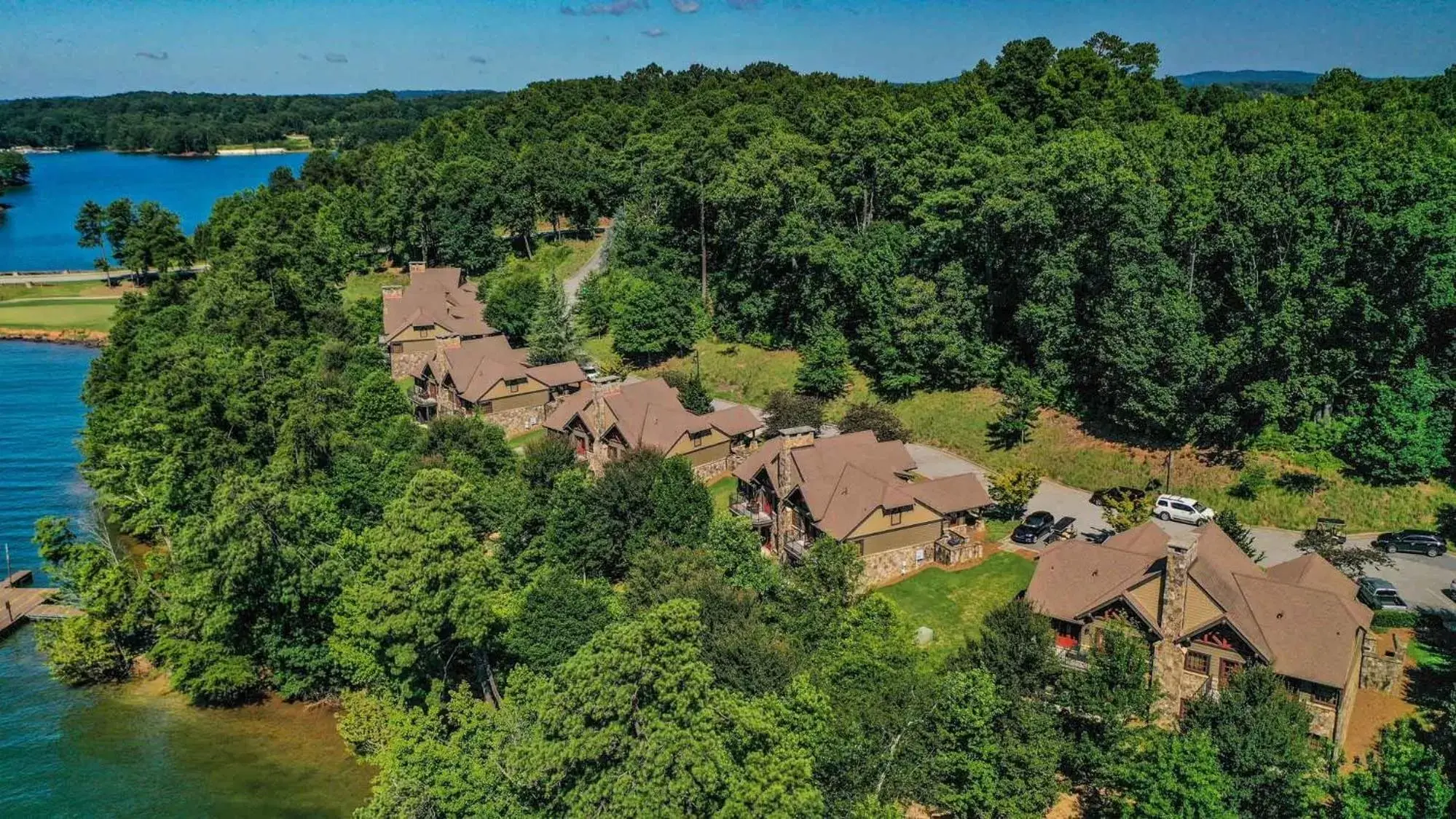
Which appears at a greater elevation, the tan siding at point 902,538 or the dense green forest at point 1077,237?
the dense green forest at point 1077,237

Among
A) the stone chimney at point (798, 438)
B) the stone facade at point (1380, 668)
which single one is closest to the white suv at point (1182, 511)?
the stone facade at point (1380, 668)

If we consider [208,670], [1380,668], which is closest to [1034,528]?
[1380,668]

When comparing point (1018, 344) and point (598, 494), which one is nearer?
point (598, 494)

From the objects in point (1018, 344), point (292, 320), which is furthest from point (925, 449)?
point (292, 320)

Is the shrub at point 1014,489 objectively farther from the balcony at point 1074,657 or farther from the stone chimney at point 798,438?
the balcony at point 1074,657

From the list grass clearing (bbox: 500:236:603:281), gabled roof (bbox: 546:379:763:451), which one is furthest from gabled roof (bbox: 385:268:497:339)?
gabled roof (bbox: 546:379:763:451)

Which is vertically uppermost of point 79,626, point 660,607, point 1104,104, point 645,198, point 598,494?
point 1104,104

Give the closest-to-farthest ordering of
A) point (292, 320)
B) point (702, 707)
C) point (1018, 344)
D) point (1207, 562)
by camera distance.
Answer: point (702, 707), point (1207, 562), point (1018, 344), point (292, 320)

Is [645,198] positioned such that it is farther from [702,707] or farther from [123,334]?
[702,707]
